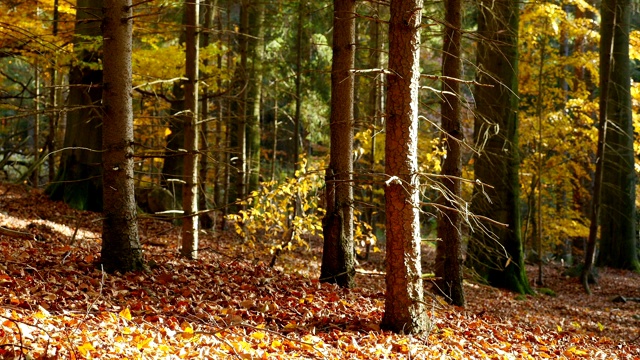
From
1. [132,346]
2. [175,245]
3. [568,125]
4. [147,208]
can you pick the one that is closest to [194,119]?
[175,245]

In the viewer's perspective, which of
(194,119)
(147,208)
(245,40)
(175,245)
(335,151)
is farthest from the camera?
(245,40)

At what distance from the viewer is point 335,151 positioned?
8.34 m

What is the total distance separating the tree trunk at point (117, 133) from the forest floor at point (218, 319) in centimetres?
42

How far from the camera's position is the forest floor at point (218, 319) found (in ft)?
15.6

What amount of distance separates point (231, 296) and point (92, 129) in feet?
26.8

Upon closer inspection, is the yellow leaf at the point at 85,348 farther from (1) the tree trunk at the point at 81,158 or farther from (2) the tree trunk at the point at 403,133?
(1) the tree trunk at the point at 81,158

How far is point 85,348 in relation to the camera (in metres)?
4.32

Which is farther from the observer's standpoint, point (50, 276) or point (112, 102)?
point (112, 102)

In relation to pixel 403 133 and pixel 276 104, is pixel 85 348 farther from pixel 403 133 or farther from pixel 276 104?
pixel 276 104

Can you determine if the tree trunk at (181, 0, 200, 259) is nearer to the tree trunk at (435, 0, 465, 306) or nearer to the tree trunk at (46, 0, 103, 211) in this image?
the tree trunk at (435, 0, 465, 306)

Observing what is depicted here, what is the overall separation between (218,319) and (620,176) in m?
17.1

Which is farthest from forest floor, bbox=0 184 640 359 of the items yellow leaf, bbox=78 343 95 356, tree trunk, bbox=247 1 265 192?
tree trunk, bbox=247 1 265 192

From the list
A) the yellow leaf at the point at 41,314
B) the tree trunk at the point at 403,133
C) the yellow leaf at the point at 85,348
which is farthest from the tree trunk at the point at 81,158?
the yellow leaf at the point at 85,348

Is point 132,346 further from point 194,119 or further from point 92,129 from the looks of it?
point 92,129
